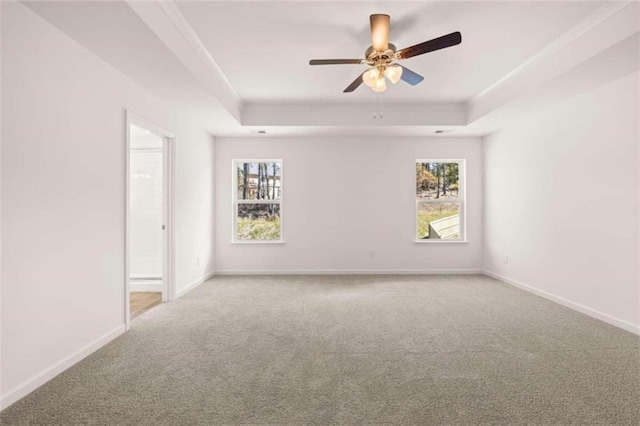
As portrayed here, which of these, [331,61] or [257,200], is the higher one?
[331,61]

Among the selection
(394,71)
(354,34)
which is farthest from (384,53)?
(354,34)

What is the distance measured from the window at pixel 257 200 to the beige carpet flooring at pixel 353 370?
2287 millimetres

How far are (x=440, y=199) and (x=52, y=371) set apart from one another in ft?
18.6

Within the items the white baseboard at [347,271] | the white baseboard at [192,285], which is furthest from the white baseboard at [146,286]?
the white baseboard at [347,271]

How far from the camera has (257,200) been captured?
6105mm

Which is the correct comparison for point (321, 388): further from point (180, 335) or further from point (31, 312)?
point (31, 312)

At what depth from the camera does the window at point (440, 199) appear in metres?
6.09

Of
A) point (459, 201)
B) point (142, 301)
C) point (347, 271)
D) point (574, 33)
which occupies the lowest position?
point (142, 301)

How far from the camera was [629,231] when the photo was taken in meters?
3.20

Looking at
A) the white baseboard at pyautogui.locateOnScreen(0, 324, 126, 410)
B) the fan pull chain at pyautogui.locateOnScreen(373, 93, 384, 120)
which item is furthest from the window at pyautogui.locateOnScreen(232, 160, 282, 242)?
the white baseboard at pyautogui.locateOnScreen(0, 324, 126, 410)

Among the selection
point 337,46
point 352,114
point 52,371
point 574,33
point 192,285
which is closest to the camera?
point 52,371

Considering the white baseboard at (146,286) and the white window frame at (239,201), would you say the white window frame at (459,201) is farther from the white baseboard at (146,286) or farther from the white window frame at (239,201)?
the white baseboard at (146,286)

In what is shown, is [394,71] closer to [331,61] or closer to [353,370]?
[331,61]

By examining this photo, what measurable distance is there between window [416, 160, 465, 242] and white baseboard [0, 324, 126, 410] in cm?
492
